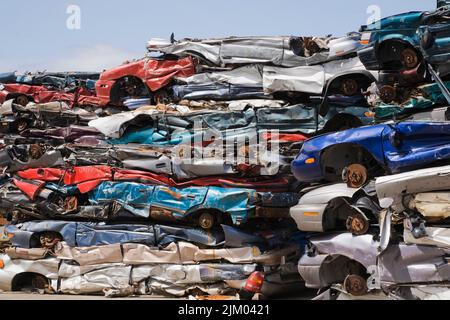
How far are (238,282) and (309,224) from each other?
2.37 metres

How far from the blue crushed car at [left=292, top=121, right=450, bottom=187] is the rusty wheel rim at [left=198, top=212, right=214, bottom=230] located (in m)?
2.41

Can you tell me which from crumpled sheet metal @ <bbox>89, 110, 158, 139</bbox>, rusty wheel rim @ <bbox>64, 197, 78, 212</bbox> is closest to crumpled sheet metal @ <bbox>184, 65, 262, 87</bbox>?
crumpled sheet metal @ <bbox>89, 110, 158, 139</bbox>

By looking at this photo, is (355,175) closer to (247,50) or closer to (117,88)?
(247,50)

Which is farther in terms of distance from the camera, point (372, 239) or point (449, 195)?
point (372, 239)

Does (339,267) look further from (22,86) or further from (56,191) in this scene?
(22,86)

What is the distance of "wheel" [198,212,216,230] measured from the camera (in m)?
14.1

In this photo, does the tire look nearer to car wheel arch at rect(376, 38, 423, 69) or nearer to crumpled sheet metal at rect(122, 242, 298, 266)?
crumpled sheet metal at rect(122, 242, 298, 266)

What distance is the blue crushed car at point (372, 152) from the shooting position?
1032 centimetres

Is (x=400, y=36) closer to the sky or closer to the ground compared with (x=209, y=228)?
closer to the sky

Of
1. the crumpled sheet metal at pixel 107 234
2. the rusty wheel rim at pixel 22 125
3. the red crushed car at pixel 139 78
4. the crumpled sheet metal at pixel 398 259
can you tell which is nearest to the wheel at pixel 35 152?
the rusty wheel rim at pixel 22 125

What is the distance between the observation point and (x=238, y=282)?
13.6 meters

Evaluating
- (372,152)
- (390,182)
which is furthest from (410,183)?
(372,152)

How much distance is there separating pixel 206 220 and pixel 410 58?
17.5 ft

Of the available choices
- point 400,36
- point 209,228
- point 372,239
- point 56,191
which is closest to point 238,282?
point 209,228
